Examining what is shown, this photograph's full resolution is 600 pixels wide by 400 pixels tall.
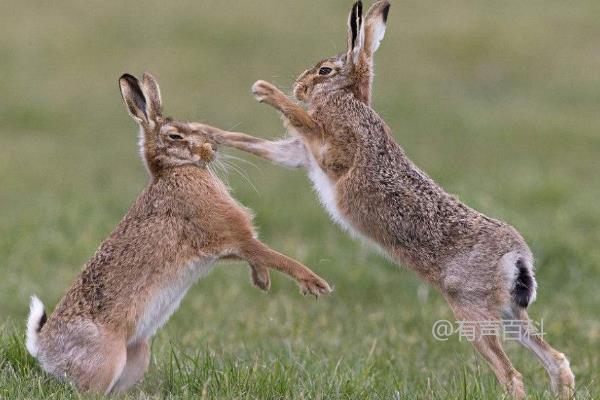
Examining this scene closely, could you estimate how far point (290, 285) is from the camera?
8961 millimetres

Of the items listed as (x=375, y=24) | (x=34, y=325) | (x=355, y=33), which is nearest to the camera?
(x=34, y=325)

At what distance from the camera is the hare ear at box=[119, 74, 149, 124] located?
562 centimetres

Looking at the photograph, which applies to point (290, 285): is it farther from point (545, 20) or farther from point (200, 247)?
point (545, 20)

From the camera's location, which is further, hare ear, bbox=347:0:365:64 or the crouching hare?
hare ear, bbox=347:0:365:64

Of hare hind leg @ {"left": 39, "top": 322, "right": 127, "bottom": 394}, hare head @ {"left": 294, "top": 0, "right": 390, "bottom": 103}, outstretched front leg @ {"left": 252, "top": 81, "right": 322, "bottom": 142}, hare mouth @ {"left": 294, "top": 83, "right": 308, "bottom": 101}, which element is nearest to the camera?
hare hind leg @ {"left": 39, "top": 322, "right": 127, "bottom": 394}

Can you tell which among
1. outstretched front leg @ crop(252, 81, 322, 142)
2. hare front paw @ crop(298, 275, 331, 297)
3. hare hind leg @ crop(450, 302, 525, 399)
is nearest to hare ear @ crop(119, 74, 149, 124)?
outstretched front leg @ crop(252, 81, 322, 142)

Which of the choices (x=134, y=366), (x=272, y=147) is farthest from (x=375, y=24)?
(x=134, y=366)

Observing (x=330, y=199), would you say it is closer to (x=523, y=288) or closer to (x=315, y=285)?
(x=315, y=285)

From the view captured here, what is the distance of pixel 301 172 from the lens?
523 inches

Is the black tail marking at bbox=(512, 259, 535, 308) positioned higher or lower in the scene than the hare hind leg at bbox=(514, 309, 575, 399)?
higher

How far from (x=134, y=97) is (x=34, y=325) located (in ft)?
4.20

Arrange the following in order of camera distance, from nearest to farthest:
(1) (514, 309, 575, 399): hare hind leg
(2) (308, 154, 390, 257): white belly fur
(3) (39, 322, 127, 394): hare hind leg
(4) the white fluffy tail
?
1. (3) (39, 322, 127, 394): hare hind leg
2. (1) (514, 309, 575, 399): hare hind leg
3. (4) the white fluffy tail
4. (2) (308, 154, 390, 257): white belly fur

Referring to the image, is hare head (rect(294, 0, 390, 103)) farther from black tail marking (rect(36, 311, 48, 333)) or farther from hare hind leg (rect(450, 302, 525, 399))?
black tail marking (rect(36, 311, 48, 333))

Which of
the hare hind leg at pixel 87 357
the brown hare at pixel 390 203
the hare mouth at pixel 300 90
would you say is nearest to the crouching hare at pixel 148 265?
the hare hind leg at pixel 87 357
